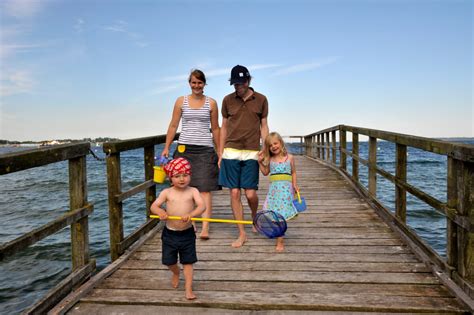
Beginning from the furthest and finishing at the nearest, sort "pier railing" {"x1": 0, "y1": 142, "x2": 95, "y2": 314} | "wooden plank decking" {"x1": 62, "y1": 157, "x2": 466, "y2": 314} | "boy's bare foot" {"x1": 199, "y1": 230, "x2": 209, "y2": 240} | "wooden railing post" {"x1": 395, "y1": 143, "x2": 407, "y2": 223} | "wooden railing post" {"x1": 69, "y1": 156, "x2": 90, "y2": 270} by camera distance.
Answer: "boy's bare foot" {"x1": 199, "y1": 230, "x2": 209, "y2": 240}
"wooden railing post" {"x1": 395, "y1": 143, "x2": 407, "y2": 223}
"wooden railing post" {"x1": 69, "y1": 156, "x2": 90, "y2": 270}
"wooden plank decking" {"x1": 62, "y1": 157, "x2": 466, "y2": 314}
"pier railing" {"x1": 0, "y1": 142, "x2": 95, "y2": 314}

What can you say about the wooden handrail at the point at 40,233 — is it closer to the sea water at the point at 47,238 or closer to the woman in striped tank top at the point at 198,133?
the sea water at the point at 47,238

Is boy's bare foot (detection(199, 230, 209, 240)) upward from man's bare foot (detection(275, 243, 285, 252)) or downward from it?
upward

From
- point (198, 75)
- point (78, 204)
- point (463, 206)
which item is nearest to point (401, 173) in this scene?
point (463, 206)

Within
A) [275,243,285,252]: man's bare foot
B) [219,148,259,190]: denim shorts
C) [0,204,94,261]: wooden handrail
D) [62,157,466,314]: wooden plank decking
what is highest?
[219,148,259,190]: denim shorts

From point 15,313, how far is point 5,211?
35.3 feet

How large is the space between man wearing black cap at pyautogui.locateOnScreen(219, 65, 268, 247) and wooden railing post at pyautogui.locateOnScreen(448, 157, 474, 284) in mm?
1785

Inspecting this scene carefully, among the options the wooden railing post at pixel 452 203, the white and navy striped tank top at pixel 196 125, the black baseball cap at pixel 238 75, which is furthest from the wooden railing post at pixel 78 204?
the wooden railing post at pixel 452 203

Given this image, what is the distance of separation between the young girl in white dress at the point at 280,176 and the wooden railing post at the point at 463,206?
1431 millimetres

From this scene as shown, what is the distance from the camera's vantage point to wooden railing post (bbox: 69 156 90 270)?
349cm

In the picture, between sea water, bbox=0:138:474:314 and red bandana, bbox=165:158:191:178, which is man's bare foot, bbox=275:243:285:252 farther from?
sea water, bbox=0:138:474:314

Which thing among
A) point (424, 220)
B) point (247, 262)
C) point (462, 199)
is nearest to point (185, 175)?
point (247, 262)

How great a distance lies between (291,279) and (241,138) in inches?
58.5

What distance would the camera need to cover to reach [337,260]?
3.97 m

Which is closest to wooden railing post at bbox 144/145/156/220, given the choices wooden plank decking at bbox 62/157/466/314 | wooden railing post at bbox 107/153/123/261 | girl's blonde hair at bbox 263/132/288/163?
wooden plank decking at bbox 62/157/466/314
